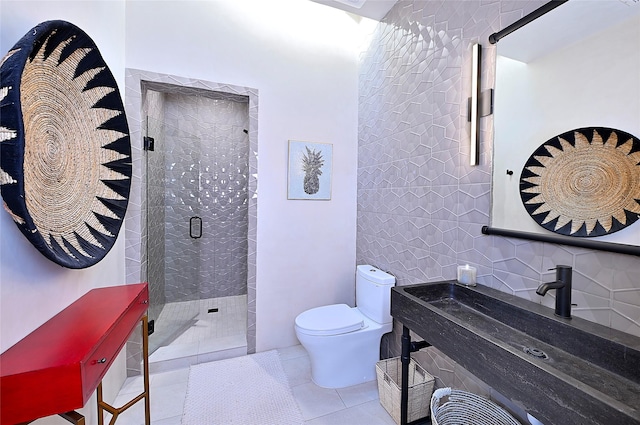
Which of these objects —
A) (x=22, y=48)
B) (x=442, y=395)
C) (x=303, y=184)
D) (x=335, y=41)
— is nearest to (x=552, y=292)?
(x=442, y=395)

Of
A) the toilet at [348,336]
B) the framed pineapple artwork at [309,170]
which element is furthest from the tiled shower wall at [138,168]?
the toilet at [348,336]

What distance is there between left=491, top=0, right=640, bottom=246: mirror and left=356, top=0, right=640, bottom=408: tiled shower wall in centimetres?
8

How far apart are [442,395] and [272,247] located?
162cm

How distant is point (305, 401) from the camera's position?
179cm

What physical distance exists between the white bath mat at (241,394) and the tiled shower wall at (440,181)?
0.94 m

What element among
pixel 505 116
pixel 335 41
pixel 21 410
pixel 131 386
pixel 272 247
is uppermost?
→ pixel 335 41

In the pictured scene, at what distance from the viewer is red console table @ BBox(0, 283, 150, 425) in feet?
2.37

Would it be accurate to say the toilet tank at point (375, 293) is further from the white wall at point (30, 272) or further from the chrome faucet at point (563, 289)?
the white wall at point (30, 272)

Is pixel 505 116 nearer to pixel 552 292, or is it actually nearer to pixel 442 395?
pixel 552 292

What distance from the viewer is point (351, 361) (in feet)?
6.40

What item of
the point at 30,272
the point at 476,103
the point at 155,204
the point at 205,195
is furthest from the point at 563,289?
the point at 205,195

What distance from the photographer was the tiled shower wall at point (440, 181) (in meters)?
1.07

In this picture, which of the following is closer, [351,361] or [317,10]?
[351,361]

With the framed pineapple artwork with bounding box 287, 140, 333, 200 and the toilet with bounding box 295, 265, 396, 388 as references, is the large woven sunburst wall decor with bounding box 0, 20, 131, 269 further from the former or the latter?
the toilet with bounding box 295, 265, 396, 388
